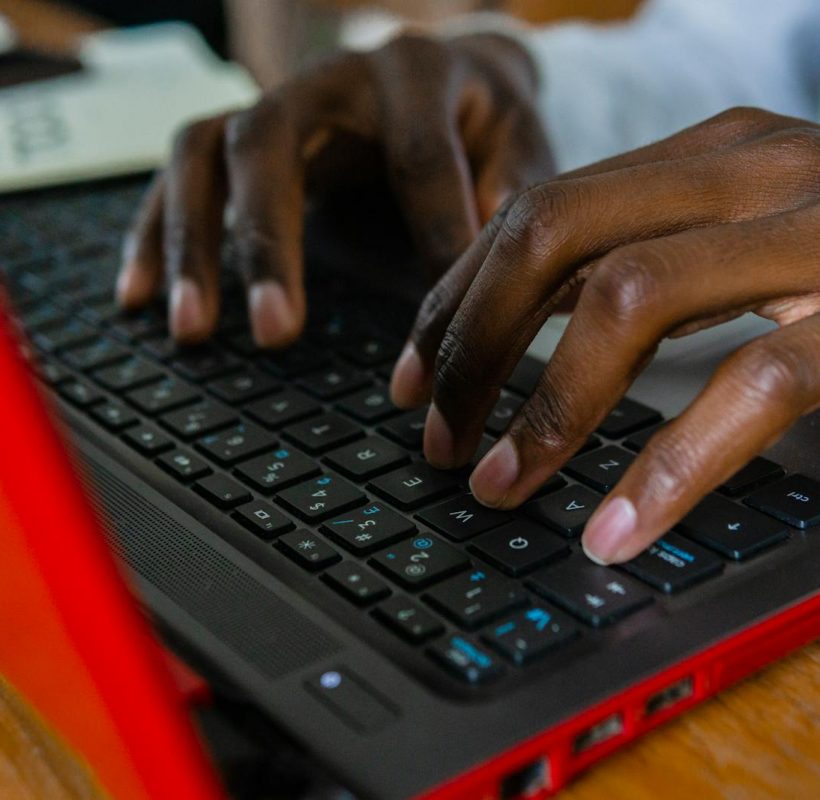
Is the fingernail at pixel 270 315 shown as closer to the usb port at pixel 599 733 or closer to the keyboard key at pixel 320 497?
the keyboard key at pixel 320 497

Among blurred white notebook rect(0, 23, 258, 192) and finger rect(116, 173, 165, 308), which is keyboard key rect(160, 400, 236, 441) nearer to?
finger rect(116, 173, 165, 308)

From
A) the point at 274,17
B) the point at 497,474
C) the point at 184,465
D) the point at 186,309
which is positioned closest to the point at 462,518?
the point at 497,474

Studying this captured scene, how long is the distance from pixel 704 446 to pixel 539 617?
0.07 meters

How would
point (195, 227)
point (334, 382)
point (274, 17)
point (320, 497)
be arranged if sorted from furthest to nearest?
point (274, 17) → point (195, 227) → point (334, 382) → point (320, 497)

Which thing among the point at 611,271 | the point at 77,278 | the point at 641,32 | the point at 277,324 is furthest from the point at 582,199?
the point at 641,32

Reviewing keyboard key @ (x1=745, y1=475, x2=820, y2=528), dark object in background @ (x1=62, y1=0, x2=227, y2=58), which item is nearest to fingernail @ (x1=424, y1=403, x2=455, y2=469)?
keyboard key @ (x1=745, y1=475, x2=820, y2=528)

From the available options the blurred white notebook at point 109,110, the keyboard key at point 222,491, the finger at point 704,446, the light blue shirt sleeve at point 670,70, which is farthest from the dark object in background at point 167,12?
the finger at point 704,446

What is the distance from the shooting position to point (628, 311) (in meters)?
0.34

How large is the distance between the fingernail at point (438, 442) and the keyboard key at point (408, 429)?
0.02 m

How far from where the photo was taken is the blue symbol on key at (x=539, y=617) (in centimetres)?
30

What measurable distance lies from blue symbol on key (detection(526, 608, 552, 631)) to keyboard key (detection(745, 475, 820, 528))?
9 centimetres

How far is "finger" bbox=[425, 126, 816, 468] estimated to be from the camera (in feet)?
1.29

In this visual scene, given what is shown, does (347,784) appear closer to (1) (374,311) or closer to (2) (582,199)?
(2) (582,199)

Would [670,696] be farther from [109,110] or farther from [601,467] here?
[109,110]
